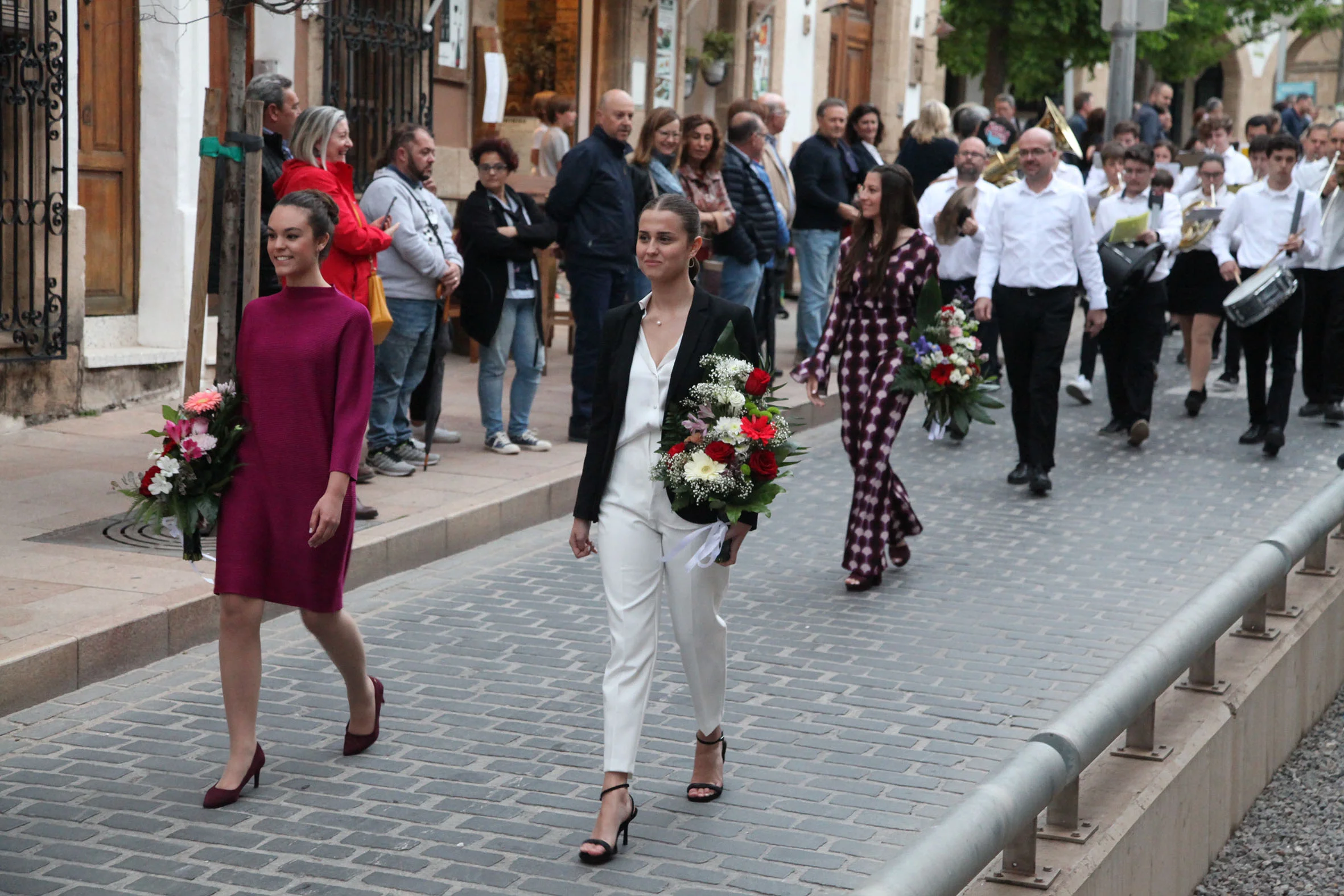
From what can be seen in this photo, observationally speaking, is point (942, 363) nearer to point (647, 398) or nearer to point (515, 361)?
point (515, 361)

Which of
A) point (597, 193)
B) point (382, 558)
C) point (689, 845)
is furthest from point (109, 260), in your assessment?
point (689, 845)

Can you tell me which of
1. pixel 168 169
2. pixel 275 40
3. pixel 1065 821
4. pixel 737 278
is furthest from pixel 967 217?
pixel 1065 821

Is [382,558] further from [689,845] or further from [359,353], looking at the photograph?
[689,845]

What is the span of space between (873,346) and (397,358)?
110 inches

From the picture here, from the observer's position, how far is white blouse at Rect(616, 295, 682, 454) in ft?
16.6

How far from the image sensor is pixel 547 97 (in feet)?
51.8

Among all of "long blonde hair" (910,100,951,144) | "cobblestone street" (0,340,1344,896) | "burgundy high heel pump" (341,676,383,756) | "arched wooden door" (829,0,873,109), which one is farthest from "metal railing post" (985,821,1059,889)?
"arched wooden door" (829,0,873,109)

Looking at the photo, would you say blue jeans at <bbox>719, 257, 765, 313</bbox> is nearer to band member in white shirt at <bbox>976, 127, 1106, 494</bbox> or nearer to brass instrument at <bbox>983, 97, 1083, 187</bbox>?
brass instrument at <bbox>983, 97, 1083, 187</bbox>

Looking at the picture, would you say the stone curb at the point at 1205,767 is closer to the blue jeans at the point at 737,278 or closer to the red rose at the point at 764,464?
the red rose at the point at 764,464

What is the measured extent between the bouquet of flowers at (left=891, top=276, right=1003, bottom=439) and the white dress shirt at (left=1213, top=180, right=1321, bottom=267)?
16.9ft

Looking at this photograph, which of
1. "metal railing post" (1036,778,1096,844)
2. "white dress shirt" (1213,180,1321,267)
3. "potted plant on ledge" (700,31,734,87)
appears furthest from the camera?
"potted plant on ledge" (700,31,734,87)

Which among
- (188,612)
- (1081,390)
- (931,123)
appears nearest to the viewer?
(188,612)

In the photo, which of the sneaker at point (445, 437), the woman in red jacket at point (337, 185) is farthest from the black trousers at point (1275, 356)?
the woman in red jacket at point (337, 185)

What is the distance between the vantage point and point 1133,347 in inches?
489
